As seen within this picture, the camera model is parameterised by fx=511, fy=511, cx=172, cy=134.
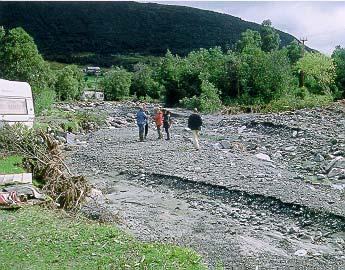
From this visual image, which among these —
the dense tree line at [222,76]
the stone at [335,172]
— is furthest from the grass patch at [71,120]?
the stone at [335,172]

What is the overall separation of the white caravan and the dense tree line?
13.7 m

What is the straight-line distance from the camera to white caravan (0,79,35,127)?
19.4m

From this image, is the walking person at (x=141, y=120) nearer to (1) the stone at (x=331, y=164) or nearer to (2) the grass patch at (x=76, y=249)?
(1) the stone at (x=331, y=164)

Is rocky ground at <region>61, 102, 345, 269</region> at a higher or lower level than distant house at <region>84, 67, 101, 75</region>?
lower

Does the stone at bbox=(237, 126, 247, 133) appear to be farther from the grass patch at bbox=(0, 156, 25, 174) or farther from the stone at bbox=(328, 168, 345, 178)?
the grass patch at bbox=(0, 156, 25, 174)

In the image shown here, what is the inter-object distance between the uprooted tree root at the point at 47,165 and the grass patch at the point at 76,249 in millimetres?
2103

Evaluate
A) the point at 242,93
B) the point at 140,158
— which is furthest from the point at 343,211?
the point at 242,93

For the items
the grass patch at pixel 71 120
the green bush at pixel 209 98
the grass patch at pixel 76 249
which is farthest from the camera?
the green bush at pixel 209 98

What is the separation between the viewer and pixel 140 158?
19328 mm

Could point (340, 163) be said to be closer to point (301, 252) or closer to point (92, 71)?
point (301, 252)

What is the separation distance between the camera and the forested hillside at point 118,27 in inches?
5571

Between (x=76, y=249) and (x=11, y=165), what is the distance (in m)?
7.46

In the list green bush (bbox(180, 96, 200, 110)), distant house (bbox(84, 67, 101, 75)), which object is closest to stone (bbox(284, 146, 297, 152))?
green bush (bbox(180, 96, 200, 110))

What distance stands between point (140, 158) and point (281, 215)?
847cm
